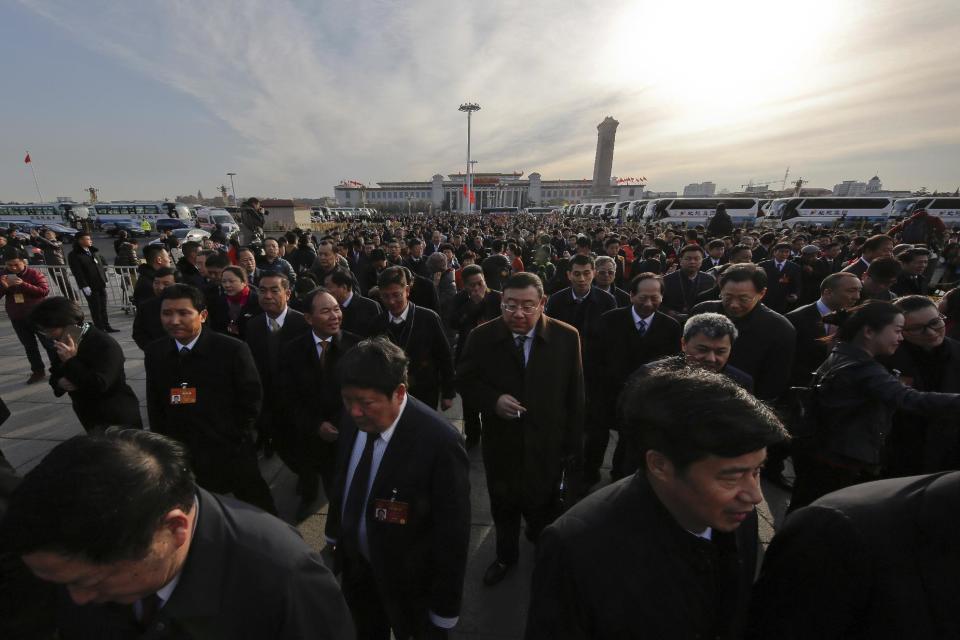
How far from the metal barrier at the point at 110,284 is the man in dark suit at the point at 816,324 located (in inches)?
495

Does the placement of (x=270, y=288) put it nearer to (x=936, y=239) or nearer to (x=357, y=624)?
(x=357, y=624)

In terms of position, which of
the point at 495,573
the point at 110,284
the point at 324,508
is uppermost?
the point at 110,284

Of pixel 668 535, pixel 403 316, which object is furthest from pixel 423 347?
Result: pixel 668 535

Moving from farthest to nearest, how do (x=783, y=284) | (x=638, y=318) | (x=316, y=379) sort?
(x=783, y=284)
(x=638, y=318)
(x=316, y=379)

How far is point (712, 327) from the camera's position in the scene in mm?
2389

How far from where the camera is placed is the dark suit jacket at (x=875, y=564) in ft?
2.89

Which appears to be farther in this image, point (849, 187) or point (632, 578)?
point (849, 187)

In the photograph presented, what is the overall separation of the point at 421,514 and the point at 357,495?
32 centimetres

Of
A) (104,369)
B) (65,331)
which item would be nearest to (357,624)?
(104,369)

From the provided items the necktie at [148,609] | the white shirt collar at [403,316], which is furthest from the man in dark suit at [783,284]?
the necktie at [148,609]

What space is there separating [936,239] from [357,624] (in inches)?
829

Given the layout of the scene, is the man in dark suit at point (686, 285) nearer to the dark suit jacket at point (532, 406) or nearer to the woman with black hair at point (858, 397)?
the woman with black hair at point (858, 397)

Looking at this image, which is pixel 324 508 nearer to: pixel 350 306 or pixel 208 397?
pixel 208 397

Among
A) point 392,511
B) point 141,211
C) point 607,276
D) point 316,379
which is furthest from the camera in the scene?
point 141,211
